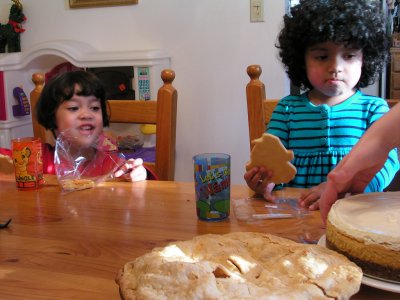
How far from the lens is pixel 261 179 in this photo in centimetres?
109

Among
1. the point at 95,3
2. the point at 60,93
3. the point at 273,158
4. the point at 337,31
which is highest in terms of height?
the point at 95,3

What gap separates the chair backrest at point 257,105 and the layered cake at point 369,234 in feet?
2.54

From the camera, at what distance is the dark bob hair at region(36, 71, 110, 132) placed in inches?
69.1

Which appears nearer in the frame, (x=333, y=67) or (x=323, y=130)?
(x=333, y=67)

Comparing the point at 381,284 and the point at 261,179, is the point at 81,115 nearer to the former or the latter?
the point at 261,179

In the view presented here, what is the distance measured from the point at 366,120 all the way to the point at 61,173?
93 cm

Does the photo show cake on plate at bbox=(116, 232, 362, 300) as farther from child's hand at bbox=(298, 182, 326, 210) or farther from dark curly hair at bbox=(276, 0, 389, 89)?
dark curly hair at bbox=(276, 0, 389, 89)

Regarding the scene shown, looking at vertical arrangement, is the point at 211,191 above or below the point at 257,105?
below

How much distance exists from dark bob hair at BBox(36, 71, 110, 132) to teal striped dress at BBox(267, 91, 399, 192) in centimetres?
71

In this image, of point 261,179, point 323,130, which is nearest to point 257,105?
point 323,130

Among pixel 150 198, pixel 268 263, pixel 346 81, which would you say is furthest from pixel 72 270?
pixel 346 81

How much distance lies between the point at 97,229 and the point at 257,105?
767 millimetres

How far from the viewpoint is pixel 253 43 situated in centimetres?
271

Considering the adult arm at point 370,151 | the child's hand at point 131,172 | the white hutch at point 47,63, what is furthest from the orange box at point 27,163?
the white hutch at point 47,63
